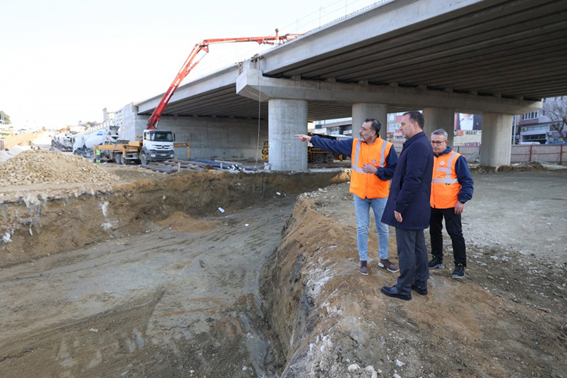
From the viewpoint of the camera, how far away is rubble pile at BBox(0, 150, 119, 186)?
41.8ft

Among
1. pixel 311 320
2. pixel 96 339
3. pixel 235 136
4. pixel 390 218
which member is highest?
pixel 235 136

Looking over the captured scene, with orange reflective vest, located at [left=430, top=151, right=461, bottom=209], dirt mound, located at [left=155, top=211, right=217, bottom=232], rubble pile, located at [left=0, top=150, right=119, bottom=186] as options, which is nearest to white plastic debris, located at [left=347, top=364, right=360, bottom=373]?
orange reflective vest, located at [left=430, top=151, right=461, bottom=209]

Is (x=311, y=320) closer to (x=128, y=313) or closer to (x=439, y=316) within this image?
(x=439, y=316)

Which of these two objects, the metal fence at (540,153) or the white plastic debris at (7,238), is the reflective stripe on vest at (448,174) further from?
the metal fence at (540,153)

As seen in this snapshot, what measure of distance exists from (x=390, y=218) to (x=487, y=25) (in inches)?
432

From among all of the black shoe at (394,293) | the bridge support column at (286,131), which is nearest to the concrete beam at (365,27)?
the bridge support column at (286,131)

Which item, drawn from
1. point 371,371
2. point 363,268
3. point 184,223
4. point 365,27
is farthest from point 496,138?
point 371,371

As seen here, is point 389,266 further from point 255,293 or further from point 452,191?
point 255,293

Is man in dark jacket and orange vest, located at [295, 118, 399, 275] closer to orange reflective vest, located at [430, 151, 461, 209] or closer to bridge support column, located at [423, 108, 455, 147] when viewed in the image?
orange reflective vest, located at [430, 151, 461, 209]

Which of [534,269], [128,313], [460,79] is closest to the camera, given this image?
[534,269]

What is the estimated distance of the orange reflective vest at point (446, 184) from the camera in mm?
4227

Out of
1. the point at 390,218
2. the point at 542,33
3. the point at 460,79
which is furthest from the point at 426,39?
the point at 390,218

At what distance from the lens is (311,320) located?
372cm

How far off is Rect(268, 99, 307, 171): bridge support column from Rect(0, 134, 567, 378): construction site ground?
5.78m
